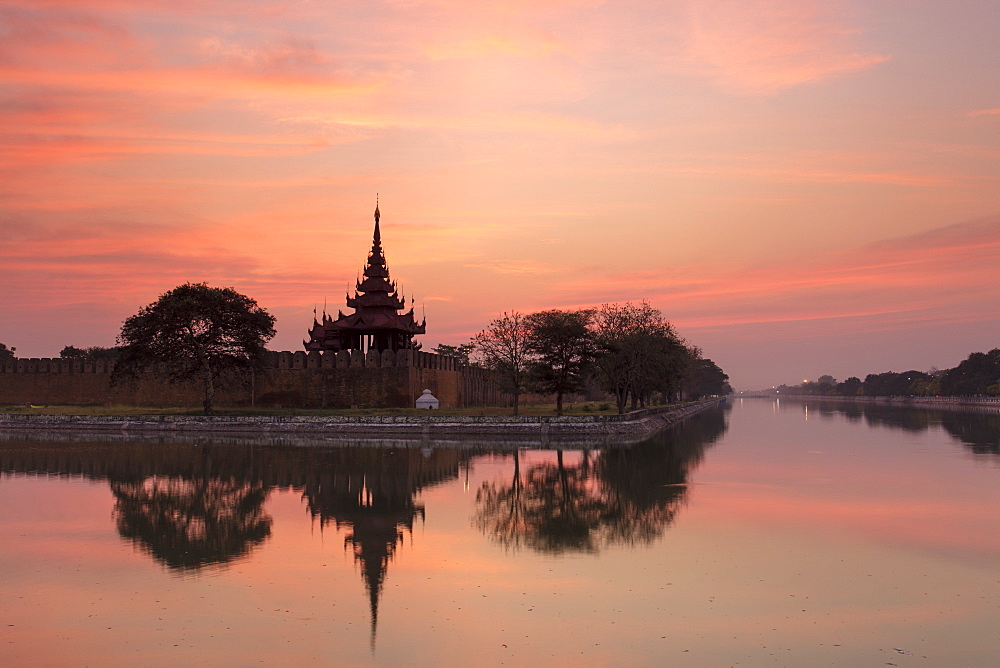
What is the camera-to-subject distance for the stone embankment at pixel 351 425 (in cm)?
6284

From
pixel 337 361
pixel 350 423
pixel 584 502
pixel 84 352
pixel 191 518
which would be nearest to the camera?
pixel 191 518

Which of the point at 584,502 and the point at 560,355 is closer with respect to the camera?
the point at 584,502

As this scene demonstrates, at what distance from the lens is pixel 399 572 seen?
18.2m

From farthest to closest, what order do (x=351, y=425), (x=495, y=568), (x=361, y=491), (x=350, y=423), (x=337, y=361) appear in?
(x=337, y=361), (x=350, y=423), (x=351, y=425), (x=361, y=491), (x=495, y=568)

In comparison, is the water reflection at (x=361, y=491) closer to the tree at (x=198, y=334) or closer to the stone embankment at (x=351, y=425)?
the stone embankment at (x=351, y=425)

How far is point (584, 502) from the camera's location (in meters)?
29.5

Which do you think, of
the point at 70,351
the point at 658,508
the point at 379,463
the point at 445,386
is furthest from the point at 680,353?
the point at 70,351

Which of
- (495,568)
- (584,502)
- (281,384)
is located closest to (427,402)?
(281,384)

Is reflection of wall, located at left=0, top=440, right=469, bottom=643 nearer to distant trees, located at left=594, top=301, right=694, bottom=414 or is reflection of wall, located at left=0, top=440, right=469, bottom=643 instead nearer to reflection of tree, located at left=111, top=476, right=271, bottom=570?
reflection of tree, located at left=111, top=476, right=271, bottom=570

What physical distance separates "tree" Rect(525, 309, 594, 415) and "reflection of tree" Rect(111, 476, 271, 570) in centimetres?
4161

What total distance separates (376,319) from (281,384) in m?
11.0

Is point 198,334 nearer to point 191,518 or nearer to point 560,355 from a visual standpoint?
point 560,355

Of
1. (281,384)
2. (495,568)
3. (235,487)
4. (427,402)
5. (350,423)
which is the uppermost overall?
(281,384)

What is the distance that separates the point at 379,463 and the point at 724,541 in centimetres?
2399
